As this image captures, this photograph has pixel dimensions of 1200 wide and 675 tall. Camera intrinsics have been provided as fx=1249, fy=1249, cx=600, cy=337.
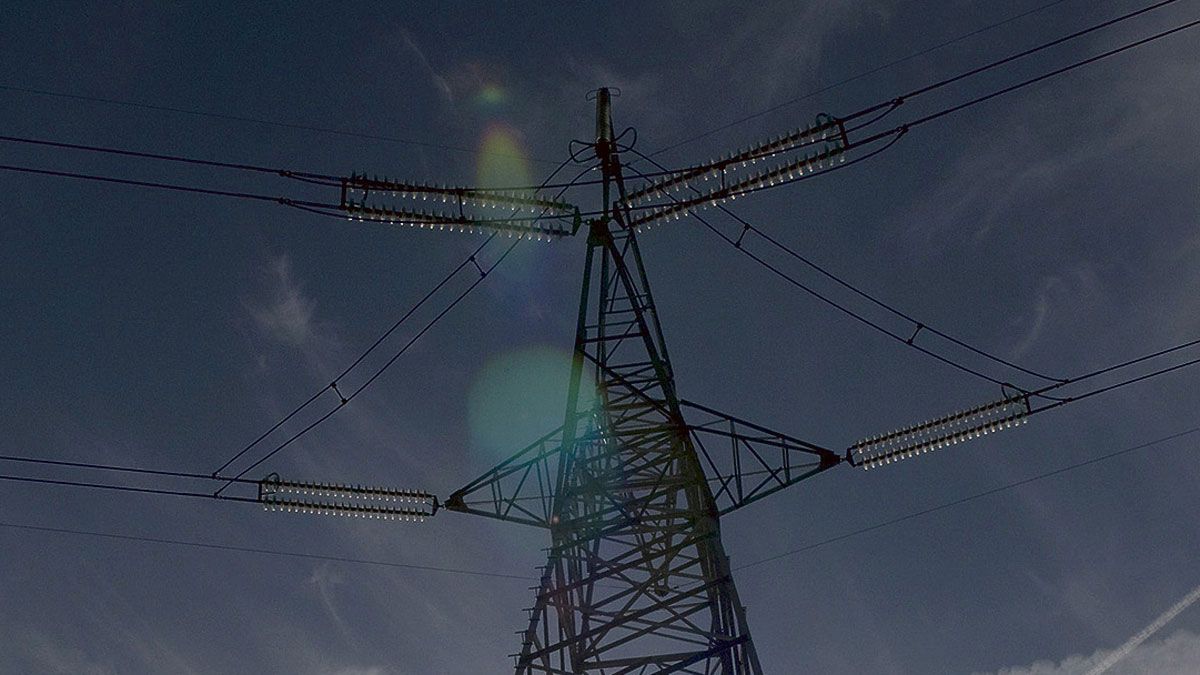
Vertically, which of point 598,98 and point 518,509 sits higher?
point 598,98

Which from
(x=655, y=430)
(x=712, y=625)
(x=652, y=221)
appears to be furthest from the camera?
(x=652, y=221)

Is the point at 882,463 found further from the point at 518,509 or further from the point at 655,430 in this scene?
the point at 518,509

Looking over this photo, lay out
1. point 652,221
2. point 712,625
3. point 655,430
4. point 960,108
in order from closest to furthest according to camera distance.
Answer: point 960,108 → point 712,625 → point 655,430 → point 652,221

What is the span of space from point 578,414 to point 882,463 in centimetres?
597

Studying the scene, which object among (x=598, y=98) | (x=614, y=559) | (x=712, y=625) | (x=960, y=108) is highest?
(x=598, y=98)

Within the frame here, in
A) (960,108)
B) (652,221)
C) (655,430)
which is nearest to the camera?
(960,108)

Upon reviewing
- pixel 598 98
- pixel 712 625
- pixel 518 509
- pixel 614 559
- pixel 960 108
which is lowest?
pixel 712 625

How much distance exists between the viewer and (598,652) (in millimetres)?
21781

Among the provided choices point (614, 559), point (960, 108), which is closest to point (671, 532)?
point (614, 559)

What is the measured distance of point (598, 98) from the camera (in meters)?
27.7

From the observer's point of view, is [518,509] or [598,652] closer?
[598,652]

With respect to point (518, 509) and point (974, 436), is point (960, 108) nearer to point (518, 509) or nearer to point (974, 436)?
point (974, 436)

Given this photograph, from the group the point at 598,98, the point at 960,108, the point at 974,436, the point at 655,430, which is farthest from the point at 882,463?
the point at 598,98

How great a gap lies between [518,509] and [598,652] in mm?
3820
